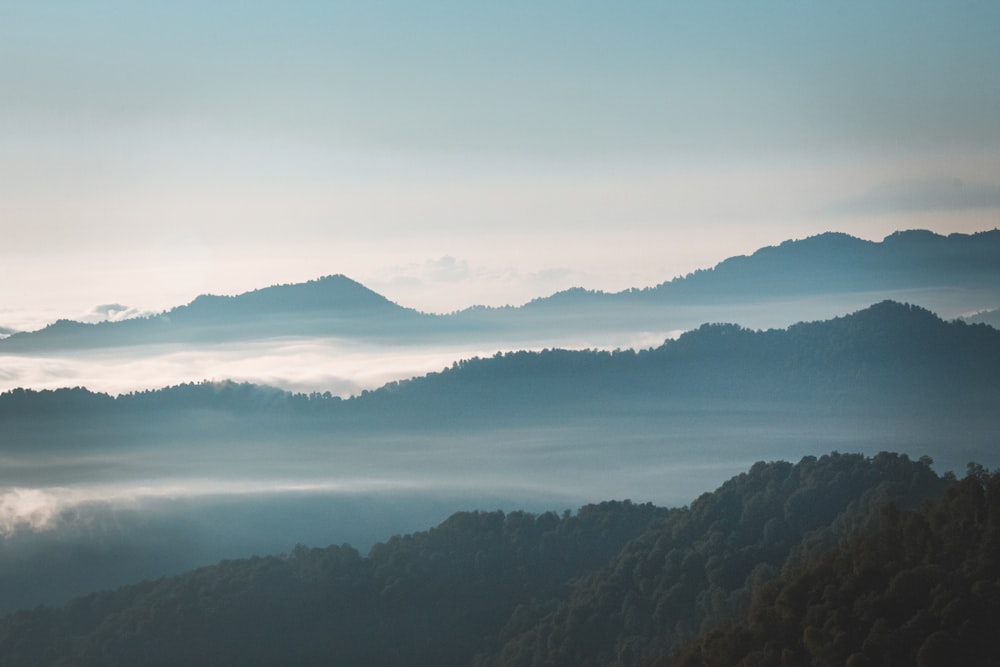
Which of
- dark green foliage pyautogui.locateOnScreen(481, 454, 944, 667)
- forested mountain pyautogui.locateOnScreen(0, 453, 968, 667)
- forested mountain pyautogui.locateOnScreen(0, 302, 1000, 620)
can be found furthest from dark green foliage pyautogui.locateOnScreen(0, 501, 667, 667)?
forested mountain pyautogui.locateOnScreen(0, 302, 1000, 620)

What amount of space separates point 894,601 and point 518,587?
1627 inches

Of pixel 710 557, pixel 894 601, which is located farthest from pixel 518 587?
pixel 894 601

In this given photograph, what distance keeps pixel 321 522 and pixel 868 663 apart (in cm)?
11248

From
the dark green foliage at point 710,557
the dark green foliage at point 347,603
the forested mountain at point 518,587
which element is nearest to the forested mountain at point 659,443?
the dark green foliage at point 347,603

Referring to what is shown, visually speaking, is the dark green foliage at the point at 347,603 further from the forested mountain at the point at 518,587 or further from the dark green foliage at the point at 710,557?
the dark green foliage at the point at 710,557

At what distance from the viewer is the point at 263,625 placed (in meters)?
77.9

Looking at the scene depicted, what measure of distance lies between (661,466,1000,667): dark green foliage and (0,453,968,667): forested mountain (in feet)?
1.81

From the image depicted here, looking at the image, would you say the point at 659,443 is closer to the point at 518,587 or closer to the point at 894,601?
the point at 518,587

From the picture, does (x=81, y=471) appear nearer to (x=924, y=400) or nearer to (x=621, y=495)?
(x=621, y=495)

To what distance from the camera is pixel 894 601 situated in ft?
130

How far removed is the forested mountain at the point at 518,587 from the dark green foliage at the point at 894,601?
0.55 m

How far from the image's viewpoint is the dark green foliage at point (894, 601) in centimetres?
3681

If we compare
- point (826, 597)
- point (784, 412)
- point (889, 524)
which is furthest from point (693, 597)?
point (784, 412)

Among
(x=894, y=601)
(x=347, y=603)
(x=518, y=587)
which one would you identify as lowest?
(x=347, y=603)
